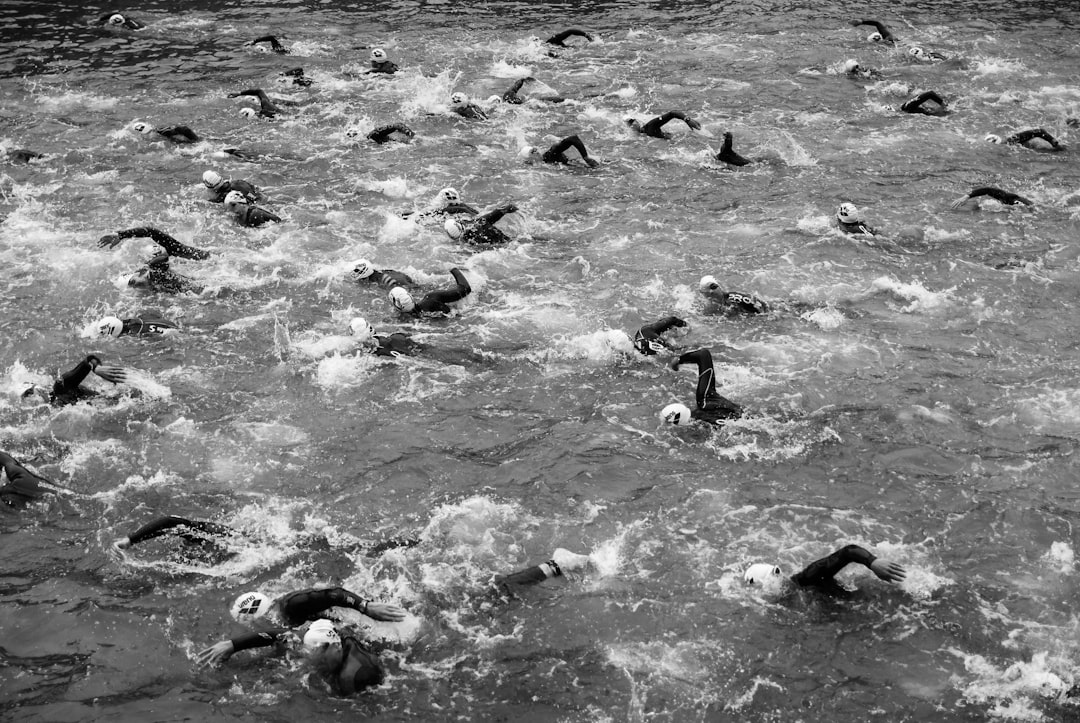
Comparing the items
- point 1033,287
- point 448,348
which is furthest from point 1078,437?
point 448,348

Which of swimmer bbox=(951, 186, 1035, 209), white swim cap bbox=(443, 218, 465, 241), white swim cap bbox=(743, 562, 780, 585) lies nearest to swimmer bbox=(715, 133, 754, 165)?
swimmer bbox=(951, 186, 1035, 209)

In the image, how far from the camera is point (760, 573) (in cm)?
1270

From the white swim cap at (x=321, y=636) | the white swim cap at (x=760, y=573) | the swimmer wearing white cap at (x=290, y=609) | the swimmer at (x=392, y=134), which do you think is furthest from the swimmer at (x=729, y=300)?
the swimmer at (x=392, y=134)

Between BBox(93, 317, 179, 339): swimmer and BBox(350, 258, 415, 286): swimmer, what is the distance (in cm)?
384

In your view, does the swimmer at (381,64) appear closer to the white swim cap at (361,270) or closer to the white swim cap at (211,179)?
the white swim cap at (211,179)

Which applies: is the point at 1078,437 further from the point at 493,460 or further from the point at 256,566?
the point at 256,566

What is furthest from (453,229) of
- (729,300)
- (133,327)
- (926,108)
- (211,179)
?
(926,108)

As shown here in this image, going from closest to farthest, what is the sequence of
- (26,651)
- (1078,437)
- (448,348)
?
(26,651), (1078,437), (448,348)

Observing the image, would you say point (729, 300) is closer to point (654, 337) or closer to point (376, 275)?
point (654, 337)

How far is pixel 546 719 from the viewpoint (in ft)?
36.9

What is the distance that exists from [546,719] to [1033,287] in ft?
47.5

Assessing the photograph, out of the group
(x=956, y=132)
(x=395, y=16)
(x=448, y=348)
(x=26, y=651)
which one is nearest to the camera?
(x=26, y=651)

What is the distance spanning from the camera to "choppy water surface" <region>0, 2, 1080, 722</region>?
1191cm

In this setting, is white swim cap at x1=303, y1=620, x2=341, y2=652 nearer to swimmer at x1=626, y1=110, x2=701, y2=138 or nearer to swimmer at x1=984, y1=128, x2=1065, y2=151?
swimmer at x1=626, y1=110, x2=701, y2=138
